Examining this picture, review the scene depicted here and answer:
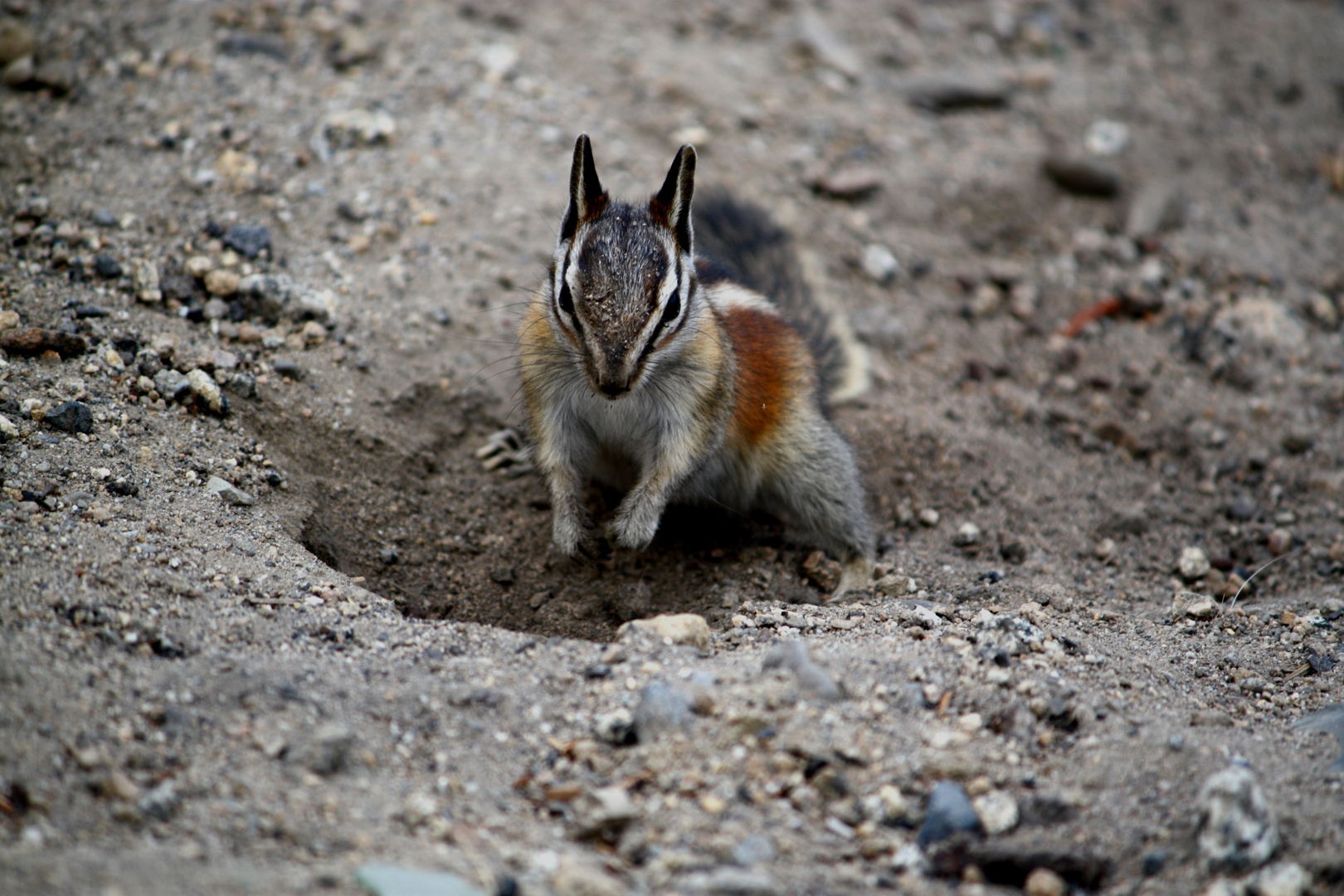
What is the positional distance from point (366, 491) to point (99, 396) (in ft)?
3.91

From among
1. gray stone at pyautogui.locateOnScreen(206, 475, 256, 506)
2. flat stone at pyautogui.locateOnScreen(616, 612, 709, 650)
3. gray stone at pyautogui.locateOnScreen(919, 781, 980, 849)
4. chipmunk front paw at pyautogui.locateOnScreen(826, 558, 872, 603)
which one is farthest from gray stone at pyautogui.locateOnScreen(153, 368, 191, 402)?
gray stone at pyautogui.locateOnScreen(919, 781, 980, 849)

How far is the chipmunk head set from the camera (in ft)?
13.2

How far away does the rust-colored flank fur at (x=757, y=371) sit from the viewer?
5.07m

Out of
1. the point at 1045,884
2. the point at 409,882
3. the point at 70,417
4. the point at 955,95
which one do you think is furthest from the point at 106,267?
the point at 955,95

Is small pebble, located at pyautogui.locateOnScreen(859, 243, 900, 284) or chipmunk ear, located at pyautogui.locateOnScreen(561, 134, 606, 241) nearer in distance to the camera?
chipmunk ear, located at pyautogui.locateOnScreen(561, 134, 606, 241)

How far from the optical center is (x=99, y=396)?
443cm

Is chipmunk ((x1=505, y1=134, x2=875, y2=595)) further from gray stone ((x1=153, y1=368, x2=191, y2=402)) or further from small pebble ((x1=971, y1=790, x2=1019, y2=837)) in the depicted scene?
small pebble ((x1=971, y1=790, x2=1019, y2=837))

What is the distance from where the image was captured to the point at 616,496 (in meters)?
5.66

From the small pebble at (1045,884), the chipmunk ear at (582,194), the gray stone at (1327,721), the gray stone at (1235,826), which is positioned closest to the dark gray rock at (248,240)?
the chipmunk ear at (582,194)

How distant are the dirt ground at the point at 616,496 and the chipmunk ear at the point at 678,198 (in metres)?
1.64

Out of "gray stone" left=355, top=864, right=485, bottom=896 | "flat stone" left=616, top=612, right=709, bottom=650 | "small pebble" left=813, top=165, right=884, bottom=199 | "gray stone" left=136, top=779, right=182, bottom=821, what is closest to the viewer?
"gray stone" left=355, top=864, right=485, bottom=896

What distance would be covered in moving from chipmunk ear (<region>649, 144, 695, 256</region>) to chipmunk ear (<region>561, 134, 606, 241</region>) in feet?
0.77

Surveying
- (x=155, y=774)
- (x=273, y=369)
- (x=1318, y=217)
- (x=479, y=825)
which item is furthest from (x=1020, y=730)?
(x=1318, y=217)

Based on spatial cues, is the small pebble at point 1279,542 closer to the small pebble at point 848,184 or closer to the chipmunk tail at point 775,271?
the chipmunk tail at point 775,271
